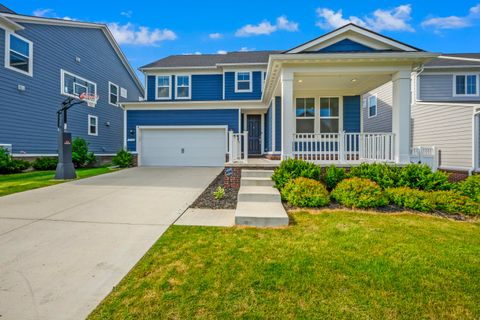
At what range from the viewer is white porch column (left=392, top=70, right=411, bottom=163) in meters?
6.81

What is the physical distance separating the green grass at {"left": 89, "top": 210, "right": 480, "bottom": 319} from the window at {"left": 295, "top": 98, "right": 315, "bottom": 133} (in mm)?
6542

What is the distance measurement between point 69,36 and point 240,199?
14591mm

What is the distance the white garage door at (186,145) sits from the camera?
13.3 m

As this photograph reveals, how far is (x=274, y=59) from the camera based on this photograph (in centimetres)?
686

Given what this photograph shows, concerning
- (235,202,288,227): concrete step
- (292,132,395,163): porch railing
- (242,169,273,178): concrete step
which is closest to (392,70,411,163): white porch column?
(292,132,395,163): porch railing

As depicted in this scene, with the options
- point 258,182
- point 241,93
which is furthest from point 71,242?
point 241,93

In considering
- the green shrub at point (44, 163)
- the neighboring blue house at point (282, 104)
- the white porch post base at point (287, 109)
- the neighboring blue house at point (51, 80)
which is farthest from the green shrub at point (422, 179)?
the neighboring blue house at point (51, 80)

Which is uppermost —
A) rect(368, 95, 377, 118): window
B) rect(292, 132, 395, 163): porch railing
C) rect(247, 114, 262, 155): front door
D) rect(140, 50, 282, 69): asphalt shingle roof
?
rect(140, 50, 282, 69): asphalt shingle roof

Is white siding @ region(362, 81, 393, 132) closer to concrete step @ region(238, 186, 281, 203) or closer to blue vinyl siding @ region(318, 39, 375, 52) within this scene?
blue vinyl siding @ region(318, 39, 375, 52)

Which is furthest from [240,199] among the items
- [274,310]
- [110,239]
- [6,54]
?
[6,54]

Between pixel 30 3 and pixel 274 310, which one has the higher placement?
pixel 30 3

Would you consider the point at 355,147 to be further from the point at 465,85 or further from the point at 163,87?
the point at 163,87

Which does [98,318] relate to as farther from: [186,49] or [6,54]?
[186,49]

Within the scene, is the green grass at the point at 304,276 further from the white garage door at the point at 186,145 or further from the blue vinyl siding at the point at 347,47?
the white garage door at the point at 186,145
